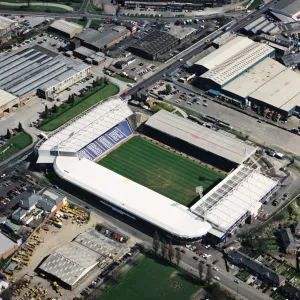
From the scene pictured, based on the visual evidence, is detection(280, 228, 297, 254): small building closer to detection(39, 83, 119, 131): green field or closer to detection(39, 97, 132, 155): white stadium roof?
detection(39, 97, 132, 155): white stadium roof

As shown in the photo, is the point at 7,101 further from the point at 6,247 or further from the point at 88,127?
the point at 6,247

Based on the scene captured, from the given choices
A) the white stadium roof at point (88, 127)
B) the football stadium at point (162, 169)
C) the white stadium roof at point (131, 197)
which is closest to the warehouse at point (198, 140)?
the football stadium at point (162, 169)

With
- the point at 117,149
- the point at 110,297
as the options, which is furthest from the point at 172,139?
the point at 110,297

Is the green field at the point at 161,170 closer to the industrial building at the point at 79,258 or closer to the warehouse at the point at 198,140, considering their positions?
the warehouse at the point at 198,140

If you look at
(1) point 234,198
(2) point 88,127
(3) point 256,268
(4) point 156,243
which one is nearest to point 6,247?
(4) point 156,243

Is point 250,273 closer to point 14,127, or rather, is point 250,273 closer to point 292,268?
point 292,268
